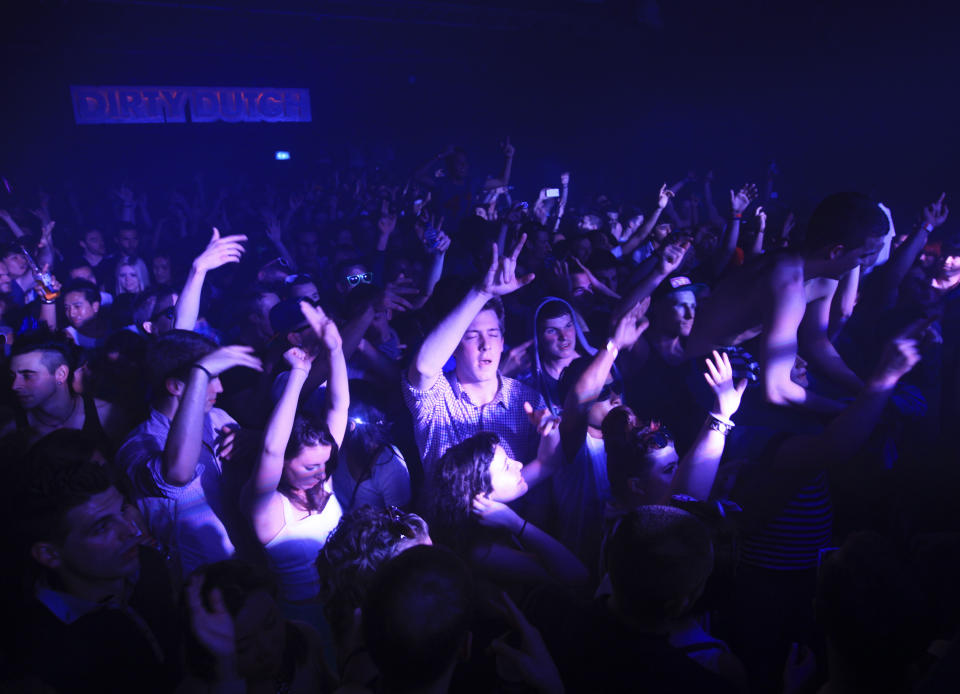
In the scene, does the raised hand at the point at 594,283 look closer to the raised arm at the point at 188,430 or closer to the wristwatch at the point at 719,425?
the wristwatch at the point at 719,425

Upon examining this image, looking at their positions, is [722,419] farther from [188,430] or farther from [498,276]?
[188,430]

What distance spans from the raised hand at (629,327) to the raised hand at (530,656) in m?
1.08

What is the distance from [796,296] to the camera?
221cm

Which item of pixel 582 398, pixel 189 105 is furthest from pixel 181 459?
pixel 189 105

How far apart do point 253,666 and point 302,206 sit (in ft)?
22.7

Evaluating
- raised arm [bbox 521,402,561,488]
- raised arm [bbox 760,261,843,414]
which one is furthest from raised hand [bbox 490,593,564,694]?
raised arm [bbox 760,261,843,414]

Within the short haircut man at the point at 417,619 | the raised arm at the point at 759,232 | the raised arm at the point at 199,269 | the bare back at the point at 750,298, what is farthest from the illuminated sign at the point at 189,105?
the short haircut man at the point at 417,619

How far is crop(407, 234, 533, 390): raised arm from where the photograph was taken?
2.06 m

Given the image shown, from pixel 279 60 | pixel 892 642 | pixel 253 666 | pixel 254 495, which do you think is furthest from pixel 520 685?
pixel 279 60

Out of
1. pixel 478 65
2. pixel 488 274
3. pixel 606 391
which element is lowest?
pixel 606 391

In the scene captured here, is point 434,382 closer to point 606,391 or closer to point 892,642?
point 606,391

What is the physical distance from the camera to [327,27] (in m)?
8.83

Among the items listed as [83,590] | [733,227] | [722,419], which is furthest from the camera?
[733,227]

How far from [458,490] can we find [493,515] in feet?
0.42
